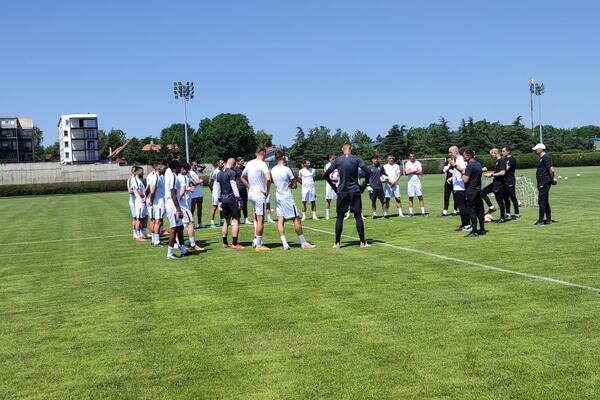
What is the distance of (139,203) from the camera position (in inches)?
688

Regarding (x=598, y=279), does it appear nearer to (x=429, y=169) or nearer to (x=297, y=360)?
(x=297, y=360)

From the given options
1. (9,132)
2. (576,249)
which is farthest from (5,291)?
(9,132)

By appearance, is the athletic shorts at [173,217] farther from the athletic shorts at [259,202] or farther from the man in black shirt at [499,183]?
the man in black shirt at [499,183]

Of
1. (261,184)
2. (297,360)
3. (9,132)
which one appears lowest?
(297,360)

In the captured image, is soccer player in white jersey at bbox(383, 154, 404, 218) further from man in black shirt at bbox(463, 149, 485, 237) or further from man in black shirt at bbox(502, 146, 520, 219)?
man in black shirt at bbox(463, 149, 485, 237)

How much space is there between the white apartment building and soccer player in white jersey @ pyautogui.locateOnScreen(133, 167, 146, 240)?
131 m

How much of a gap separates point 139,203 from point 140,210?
0.20 meters

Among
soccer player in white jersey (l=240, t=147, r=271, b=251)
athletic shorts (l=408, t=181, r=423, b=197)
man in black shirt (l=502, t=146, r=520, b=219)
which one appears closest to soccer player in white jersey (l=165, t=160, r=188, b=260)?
soccer player in white jersey (l=240, t=147, r=271, b=251)

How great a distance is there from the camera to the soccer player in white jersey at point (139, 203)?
17.4m

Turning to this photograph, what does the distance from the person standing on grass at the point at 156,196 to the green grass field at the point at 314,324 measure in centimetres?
239

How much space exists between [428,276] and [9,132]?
13688cm

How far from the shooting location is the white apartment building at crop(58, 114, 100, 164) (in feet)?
464

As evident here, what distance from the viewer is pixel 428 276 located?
32.2 ft

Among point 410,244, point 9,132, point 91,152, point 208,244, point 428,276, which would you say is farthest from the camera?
point 91,152
